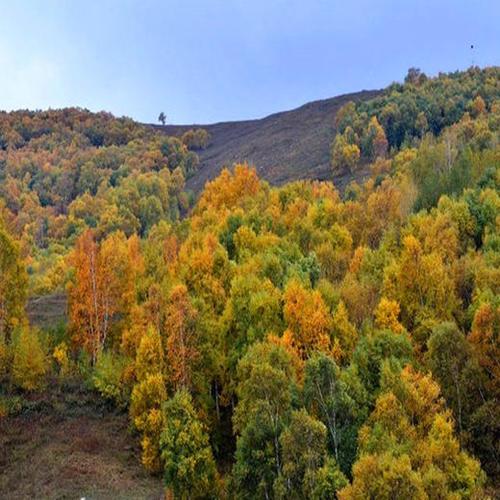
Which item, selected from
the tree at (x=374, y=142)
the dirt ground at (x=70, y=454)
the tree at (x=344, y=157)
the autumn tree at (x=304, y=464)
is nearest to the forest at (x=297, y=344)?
the autumn tree at (x=304, y=464)

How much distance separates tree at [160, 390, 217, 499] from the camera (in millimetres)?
40594

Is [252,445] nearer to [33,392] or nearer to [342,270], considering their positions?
[33,392]

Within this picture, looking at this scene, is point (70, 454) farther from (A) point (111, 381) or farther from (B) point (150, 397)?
(A) point (111, 381)

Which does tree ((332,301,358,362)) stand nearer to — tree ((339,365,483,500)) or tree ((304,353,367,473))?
tree ((339,365,483,500))

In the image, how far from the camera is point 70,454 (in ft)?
151

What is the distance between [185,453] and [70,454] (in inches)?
402

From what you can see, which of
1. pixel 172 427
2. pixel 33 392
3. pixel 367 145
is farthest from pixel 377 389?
pixel 367 145

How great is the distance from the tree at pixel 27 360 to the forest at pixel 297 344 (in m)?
0.13

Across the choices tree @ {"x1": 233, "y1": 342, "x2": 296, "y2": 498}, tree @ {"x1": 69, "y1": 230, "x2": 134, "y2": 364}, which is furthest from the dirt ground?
tree @ {"x1": 233, "y1": 342, "x2": 296, "y2": 498}

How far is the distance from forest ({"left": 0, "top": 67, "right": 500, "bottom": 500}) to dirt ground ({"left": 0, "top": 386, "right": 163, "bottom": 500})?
4.90 ft

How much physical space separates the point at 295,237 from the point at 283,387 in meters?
44.1

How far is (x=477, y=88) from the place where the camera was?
170000mm

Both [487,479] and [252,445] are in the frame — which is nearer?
[252,445]

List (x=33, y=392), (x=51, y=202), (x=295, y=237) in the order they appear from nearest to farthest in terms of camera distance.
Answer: (x=33, y=392) → (x=295, y=237) → (x=51, y=202)
